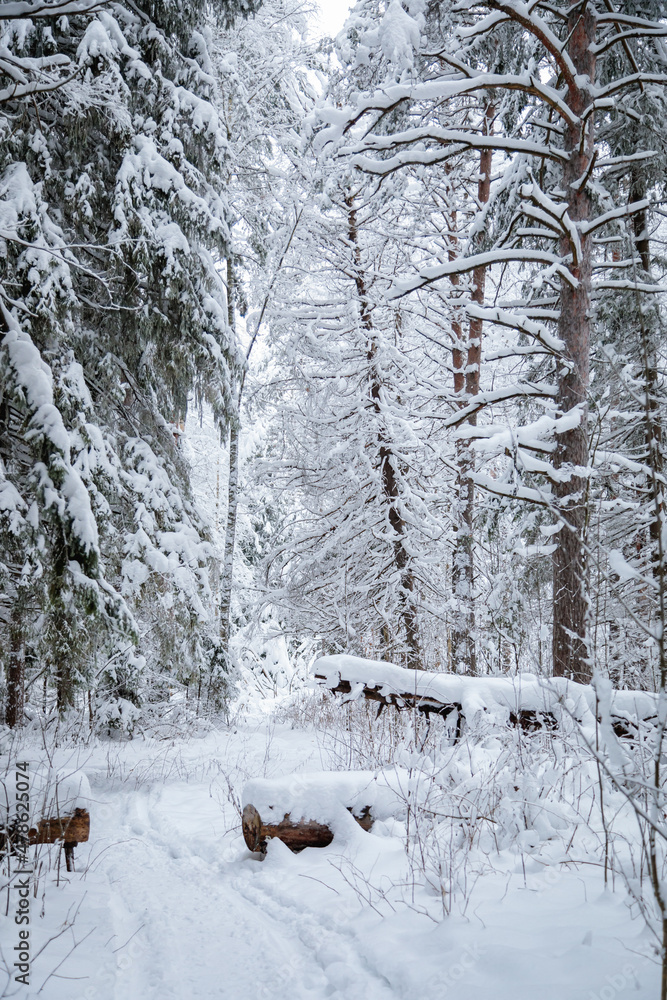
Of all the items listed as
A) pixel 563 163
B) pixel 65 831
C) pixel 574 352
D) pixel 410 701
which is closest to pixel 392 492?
pixel 574 352

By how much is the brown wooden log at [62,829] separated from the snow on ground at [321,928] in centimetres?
25

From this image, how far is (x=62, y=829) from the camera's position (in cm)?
352

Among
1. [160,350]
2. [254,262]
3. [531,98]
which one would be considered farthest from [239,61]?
[160,350]

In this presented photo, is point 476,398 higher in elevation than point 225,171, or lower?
lower

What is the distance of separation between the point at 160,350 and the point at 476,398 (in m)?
3.71

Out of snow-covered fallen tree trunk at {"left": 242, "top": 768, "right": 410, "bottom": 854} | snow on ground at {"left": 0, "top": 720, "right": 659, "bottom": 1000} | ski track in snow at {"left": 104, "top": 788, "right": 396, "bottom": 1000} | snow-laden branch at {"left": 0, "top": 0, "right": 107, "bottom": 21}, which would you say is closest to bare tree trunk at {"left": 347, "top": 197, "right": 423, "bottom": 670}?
snow-covered fallen tree trunk at {"left": 242, "top": 768, "right": 410, "bottom": 854}

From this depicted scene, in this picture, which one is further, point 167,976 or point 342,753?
point 342,753

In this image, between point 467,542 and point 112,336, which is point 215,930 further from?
point 467,542

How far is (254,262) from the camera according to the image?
430 inches

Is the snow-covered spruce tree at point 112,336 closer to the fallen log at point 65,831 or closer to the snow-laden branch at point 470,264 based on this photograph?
the fallen log at point 65,831

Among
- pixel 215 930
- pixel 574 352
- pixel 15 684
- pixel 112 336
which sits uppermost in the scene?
pixel 112 336

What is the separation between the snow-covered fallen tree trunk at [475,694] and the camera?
3.97 meters

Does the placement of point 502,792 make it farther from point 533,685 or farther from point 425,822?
point 533,685

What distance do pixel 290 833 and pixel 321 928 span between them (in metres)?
0.98
